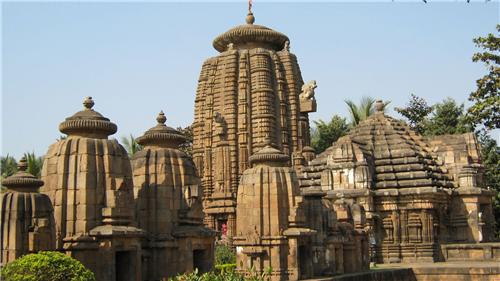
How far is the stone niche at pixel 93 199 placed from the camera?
1597 cm

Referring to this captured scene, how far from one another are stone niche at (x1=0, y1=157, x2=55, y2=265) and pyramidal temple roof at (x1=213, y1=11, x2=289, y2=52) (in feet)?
98.1

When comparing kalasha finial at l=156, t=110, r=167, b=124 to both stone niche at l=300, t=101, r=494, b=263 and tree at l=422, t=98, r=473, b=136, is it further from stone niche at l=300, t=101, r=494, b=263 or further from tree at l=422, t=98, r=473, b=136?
tree at l=422, t=98, r=473, b=136

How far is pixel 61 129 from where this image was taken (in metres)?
17.2

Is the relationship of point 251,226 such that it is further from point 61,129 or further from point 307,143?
point 307,143

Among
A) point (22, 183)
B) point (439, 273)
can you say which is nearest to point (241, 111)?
point (439, 273)

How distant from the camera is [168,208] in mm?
18719

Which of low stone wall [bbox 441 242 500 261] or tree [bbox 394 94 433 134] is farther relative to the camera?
tree [bbox 394 94 433 134]

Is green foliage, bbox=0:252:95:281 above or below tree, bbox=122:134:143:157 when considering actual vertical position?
below

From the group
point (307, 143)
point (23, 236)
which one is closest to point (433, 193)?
point (307, 143)

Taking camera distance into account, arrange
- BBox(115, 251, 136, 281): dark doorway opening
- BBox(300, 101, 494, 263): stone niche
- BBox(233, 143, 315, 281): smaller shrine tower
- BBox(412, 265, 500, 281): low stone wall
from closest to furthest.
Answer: BBox(115, 251, 136, 281): dark doorway opening, BBox(233, 143, 315, 281): smaller shrine tower, BBox(412, 265, 500, 281): low stone wall, BBox(300, 101, 494, 263): stone niche

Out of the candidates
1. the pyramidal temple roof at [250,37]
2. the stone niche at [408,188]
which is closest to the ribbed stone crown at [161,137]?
the stone niche at [408,188]

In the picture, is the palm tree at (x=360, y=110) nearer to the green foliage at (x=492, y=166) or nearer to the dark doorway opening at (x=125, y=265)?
the green foliage at (x=492, y=166)

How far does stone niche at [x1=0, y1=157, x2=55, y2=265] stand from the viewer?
14703 mm

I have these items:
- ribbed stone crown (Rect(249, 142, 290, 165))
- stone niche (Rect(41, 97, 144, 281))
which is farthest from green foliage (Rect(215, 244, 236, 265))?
A: stone niche (Rect(41, 97, 144, 281))
